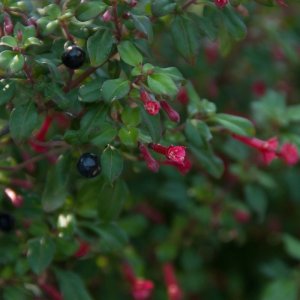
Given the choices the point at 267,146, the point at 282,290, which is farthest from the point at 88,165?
the point at 282,290

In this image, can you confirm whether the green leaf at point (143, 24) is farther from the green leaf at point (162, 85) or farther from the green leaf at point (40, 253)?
the green leaf at point (40, 253)

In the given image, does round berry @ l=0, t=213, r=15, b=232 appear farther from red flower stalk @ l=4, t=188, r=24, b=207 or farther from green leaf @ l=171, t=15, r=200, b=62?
green leaf @ l=171, t=15, r=200, b=62

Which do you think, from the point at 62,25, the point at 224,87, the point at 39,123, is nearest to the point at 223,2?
the point at 62,25

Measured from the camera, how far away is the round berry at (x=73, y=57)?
5.41ft

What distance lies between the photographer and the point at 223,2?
165 centimetres

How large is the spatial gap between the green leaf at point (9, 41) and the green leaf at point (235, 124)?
0.62 metres

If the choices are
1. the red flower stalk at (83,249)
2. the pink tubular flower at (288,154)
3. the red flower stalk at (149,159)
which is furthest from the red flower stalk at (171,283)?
the red flower stalk at (149,159)

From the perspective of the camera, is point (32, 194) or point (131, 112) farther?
point (32, 194)

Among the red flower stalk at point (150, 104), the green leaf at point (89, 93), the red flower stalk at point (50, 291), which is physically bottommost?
the red flower stalk at point (50, 291)

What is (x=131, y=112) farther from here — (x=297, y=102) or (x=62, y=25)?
(x=297, y=102)

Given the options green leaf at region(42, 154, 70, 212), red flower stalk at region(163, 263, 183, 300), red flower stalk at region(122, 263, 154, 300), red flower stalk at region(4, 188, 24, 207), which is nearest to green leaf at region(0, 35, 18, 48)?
green leaf at region(42, 154, 70, 212)

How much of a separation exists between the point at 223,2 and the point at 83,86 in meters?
0.38

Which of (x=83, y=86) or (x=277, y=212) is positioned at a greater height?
(x=83, y=86)

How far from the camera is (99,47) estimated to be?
1.66 metres
